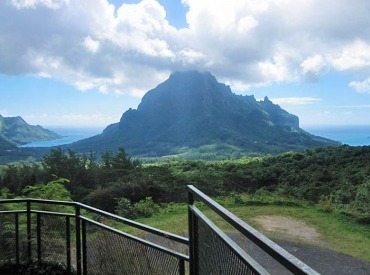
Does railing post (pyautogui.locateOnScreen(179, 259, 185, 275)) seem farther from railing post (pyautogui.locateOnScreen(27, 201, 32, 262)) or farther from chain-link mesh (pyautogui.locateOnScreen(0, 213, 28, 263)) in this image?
chain-link mesh (pyautogui.locateOnScreen(0, 213, 28, 263))

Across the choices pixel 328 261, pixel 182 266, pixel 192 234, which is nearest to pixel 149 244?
pixel 182 266

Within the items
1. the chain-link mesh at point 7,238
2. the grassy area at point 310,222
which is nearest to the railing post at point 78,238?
the chain-link mesh at point 7,238

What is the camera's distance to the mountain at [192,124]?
495ft

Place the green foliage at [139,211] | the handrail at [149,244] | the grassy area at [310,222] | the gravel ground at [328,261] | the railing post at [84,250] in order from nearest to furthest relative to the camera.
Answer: the handrail at [149,244] < the railing post at [84,250] < the gravel ground at [328,261] < the grassy area at [310,222] < the green foliage at [139,211]

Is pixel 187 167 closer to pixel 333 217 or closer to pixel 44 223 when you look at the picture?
pixel 333 217

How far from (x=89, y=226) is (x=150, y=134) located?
572 ft

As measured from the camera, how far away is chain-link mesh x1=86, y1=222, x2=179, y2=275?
2.86 metres

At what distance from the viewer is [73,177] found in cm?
3822

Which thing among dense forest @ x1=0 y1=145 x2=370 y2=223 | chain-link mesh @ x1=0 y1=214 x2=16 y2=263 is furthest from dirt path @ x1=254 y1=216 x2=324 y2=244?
chain-link mesh @ x1=0 y1=214 x2=16 y2=263

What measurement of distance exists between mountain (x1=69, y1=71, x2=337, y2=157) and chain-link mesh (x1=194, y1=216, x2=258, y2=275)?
5343 inches

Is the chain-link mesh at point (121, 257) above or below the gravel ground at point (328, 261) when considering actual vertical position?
above

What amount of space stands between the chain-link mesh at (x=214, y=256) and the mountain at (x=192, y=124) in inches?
5343

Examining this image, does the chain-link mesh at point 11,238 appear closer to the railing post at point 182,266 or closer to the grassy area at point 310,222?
the railing post at point 182,266

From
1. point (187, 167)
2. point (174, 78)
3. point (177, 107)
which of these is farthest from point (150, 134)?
point (187, 167)
